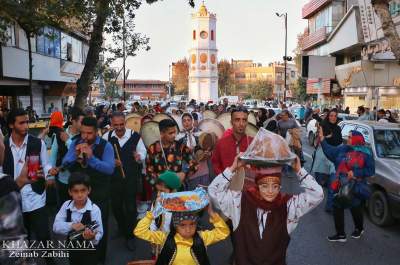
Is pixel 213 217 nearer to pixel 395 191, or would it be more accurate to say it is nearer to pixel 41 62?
pixel 395 191

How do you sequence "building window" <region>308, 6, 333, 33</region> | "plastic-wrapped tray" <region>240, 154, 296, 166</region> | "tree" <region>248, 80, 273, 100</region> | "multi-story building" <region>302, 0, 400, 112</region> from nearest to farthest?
"plastic-wrapped tray" <region>240, 154, 296, 166</region> → "multi-story building" <region>302, 0, 400, 112</region> → "building window" <region>308, 6, 333, 33</region> → "tree" <region>248, 80, 273, 100</region>

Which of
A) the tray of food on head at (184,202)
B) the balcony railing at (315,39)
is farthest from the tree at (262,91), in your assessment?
the tray of food on head at (184,202)

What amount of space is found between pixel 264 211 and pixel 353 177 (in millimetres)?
3279

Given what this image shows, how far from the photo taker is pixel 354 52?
112ft

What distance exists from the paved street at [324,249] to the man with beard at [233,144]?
50.2 inches

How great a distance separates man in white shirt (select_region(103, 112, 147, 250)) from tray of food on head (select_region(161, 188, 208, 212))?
2.71 metres

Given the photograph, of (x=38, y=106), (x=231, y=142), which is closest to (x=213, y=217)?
(x=231, y=142)

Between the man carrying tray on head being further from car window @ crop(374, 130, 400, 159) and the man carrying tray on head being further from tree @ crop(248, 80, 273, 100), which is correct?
tree @ crop(248, 80, 273, 100)

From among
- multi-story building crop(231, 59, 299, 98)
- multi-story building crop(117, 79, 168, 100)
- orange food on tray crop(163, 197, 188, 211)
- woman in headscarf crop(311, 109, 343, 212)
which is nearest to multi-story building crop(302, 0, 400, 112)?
woman in headscarf crop(311, 109, 343, 212)

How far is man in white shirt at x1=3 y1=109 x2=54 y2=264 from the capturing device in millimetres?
4352

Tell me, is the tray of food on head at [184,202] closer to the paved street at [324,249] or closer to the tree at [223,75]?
the paved street at [324,249]

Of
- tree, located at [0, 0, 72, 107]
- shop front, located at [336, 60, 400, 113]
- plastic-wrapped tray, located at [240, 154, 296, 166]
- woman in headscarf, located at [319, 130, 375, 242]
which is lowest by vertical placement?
woman in headscarf, located at [319, 130, 375, 242]

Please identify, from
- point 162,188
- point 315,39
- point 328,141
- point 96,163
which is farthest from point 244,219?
point 315,39

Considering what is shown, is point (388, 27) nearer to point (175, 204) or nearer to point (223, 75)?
point (175, 204)
